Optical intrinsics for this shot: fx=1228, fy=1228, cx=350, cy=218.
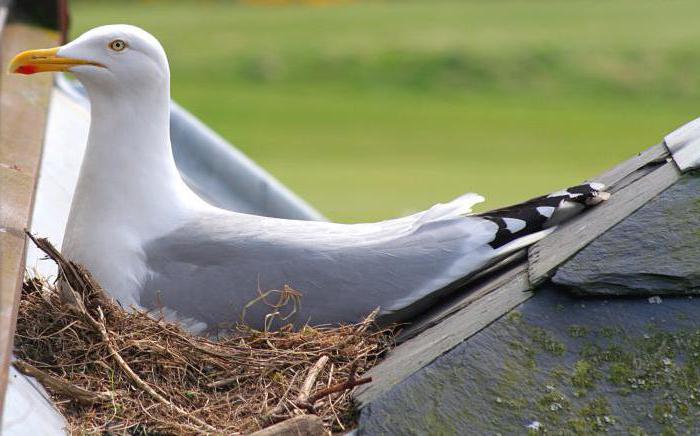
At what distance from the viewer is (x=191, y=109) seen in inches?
610

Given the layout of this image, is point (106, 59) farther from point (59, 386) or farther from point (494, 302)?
point (494, 302)

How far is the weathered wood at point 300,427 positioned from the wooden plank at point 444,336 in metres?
0.10

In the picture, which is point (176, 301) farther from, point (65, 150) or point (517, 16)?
point (517, 16)

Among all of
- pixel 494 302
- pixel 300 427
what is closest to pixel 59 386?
pixel 300 427

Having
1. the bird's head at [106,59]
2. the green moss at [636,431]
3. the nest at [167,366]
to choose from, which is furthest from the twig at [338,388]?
the bird's head at [106,59]

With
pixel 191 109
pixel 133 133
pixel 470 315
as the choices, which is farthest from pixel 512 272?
pixel 191 109

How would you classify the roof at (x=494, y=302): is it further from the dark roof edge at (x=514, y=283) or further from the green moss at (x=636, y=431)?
the green moss at (x=636, y=431)

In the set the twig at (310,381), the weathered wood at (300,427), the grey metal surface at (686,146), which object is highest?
the grey metal surface at (686,146)

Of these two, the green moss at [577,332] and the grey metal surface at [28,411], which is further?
the green moss at [577,332]

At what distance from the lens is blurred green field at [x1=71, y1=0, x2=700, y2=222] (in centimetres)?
1195

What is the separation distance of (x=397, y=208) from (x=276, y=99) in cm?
718

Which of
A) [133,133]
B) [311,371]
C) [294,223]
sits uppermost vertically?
[133,133]

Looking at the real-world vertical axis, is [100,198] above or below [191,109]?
above

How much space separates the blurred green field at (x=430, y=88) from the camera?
1195 cm
